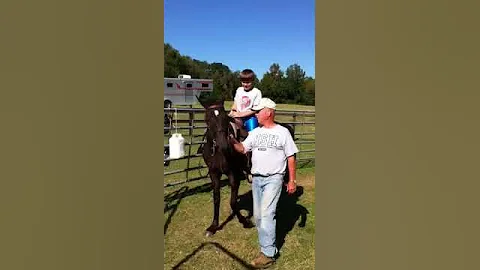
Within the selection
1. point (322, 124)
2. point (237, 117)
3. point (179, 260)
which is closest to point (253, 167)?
point (237, 117)

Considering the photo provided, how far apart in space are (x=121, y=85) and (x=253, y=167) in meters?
0.74

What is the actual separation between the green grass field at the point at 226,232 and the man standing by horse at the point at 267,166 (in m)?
0.05

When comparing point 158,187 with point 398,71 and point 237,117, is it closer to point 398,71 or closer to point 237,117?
point 237,117

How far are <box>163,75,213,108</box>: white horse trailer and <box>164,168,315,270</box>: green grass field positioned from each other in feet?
1.38

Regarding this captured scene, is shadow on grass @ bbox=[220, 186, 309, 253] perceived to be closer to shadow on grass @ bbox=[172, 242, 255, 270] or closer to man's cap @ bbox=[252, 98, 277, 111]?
shadow on grass @ bbox=[172, 242, 255, 270]

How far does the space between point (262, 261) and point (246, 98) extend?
793 millimetres

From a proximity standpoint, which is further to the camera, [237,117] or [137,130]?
[237,117]

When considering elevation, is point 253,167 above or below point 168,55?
below

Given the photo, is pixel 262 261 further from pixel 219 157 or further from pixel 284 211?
pixel 219 157

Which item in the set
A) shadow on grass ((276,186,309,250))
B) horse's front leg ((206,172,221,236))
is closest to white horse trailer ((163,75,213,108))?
horse's front leg ((206,172,221,236))

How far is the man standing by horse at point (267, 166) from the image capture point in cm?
221

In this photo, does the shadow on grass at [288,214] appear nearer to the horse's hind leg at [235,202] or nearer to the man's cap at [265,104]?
the horse's hind leg at [235,202]

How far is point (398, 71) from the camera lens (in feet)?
6.91

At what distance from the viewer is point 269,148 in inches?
87.2
